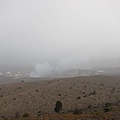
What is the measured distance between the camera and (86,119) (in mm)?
29625

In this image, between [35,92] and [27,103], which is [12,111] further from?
[35,92]

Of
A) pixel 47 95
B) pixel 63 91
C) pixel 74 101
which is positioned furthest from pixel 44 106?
pixel 63 91

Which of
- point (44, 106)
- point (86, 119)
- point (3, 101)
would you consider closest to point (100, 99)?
point (44, 106)

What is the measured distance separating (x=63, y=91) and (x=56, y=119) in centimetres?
3671

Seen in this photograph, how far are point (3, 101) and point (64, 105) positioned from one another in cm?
1551

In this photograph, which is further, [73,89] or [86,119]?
[73,89]

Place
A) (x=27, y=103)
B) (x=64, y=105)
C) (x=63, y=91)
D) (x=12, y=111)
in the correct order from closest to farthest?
(x=12, y=111), (x=64, y=105), (x=27, y=103), (x=63, y=91)

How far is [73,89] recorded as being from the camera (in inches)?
2731

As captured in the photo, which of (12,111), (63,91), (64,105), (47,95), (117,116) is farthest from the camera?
(63,91)

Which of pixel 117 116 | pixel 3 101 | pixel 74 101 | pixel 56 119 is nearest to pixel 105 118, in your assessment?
pixel 117 116

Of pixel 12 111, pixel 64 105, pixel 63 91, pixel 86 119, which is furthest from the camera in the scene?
pixel 63 91

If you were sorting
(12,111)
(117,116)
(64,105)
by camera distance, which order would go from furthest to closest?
(64,105), (12,111), (117,116)

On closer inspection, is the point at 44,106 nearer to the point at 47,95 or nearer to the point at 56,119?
the point at 47,95

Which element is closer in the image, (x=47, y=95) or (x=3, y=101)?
(x=3, y=101)
